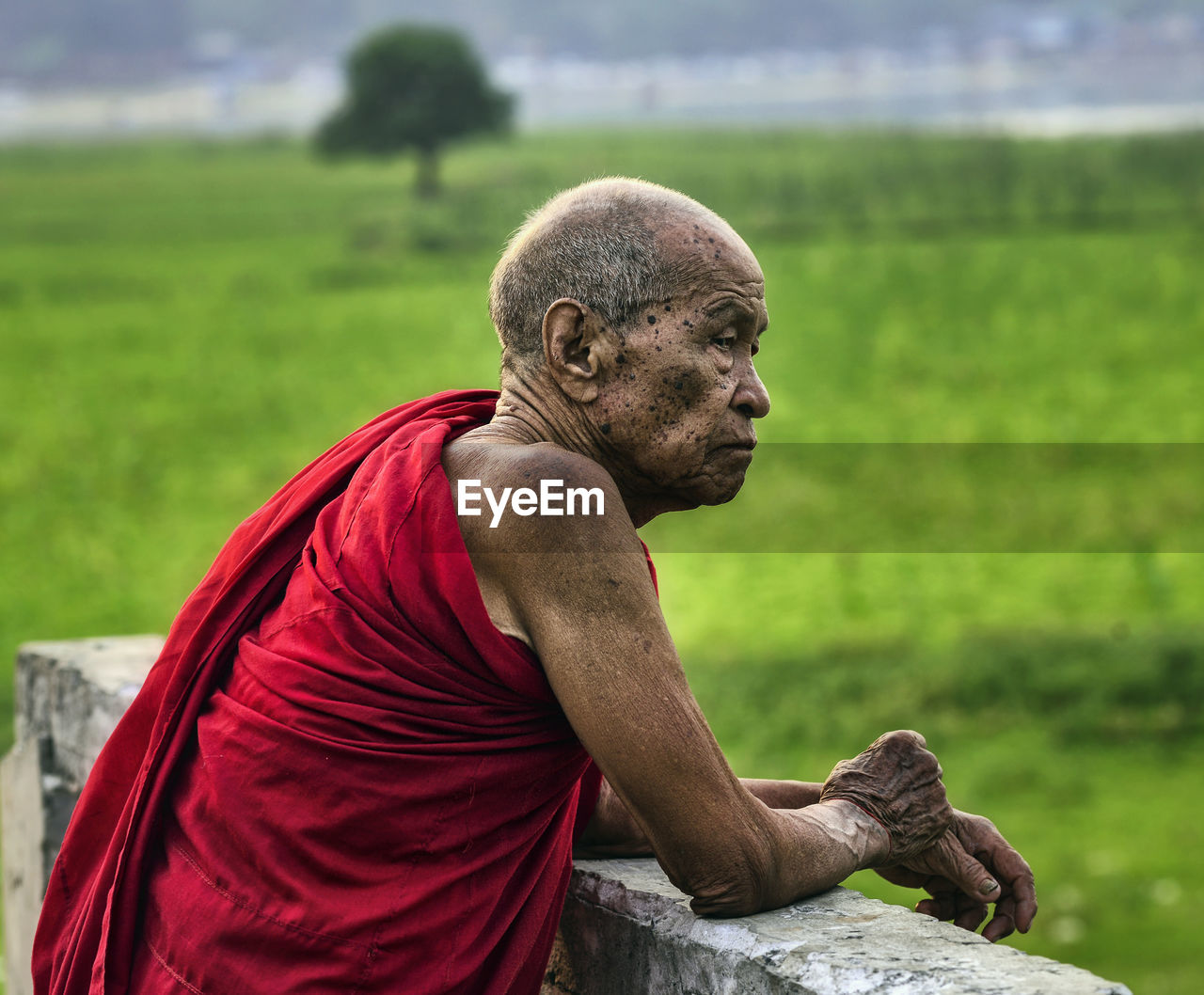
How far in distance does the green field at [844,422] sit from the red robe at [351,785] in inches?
163

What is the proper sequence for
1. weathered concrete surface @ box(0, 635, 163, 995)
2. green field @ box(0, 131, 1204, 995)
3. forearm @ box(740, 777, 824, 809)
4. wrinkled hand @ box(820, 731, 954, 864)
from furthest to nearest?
green field @ box(0, 131, 1204, 995) → weathered concrete surface @ box(0, 635, 163, 995) → forearm @ box(740, 777, 824, 809) → wrinkled hand @ box(820, 731, 954, 864)

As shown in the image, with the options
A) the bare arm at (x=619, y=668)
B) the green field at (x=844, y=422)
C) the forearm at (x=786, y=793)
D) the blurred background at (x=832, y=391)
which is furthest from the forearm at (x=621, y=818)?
the green field at (x=844, y=422)

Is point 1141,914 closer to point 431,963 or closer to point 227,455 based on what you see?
point 431,963

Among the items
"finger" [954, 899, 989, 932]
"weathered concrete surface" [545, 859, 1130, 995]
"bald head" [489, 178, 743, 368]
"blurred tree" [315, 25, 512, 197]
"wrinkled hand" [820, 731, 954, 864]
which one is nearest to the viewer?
"weathered concrete surface" [545, 859, 1130, 995]

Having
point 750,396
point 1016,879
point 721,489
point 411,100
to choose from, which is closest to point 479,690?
point 721,489

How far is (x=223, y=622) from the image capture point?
210 centimetres

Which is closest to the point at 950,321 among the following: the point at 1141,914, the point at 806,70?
the point at 1141,914

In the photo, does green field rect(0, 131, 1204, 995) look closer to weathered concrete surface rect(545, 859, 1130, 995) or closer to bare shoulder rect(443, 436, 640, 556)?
weathered concrete surface rect(545, 859, 1130, 995)

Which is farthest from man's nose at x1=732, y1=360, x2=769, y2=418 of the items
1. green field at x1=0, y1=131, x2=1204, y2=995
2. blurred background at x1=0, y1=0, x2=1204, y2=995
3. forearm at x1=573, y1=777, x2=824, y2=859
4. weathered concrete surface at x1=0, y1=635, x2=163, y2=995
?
green field at x1=0, y1=131, x2=1204, y2=995

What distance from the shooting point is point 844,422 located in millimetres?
19484

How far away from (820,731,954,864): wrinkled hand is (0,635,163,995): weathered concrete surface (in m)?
1.64

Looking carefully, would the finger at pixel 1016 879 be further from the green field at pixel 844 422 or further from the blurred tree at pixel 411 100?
the blurred tree at pixel 411 100

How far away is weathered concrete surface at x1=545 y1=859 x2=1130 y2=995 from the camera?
70.7 inches

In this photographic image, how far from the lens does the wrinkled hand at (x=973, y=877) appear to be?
2262 mm
